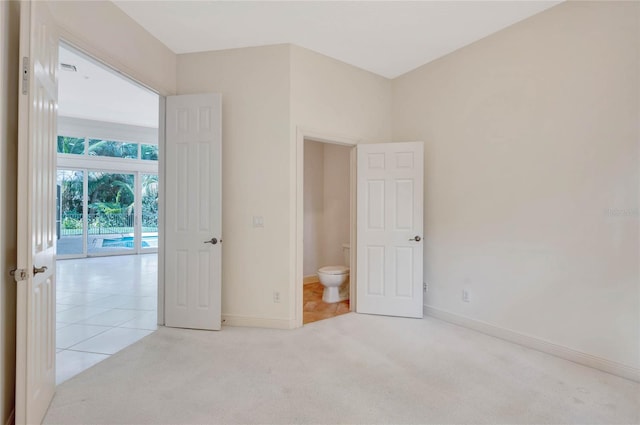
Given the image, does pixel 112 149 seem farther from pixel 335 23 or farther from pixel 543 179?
pixel 543 179

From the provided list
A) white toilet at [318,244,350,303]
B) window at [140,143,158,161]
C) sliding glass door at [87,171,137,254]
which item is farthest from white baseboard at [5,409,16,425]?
window at [140,143,158,161]

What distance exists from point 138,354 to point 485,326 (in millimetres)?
3279

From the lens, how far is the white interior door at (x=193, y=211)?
3.29m

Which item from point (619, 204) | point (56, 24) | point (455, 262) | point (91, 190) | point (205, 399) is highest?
point (56, 24)

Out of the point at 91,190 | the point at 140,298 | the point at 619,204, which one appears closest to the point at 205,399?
the point at 140,298


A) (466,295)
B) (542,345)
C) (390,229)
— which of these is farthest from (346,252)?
(542,345)

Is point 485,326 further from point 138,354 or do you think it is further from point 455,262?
point 138,354

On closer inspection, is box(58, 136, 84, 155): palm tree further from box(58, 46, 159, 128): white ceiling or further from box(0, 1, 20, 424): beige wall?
box(0, 1, 20, 424): beige wall

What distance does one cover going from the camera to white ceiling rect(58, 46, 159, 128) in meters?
4.53

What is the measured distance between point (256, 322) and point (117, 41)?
289 cm

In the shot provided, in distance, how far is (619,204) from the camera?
239 cm

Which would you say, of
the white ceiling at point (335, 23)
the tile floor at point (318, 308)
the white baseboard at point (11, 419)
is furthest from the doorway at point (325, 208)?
the white baseboard at point (11, 419)

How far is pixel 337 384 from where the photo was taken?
226cm

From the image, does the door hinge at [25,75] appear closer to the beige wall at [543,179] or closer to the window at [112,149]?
the beige wall at [543,179]
